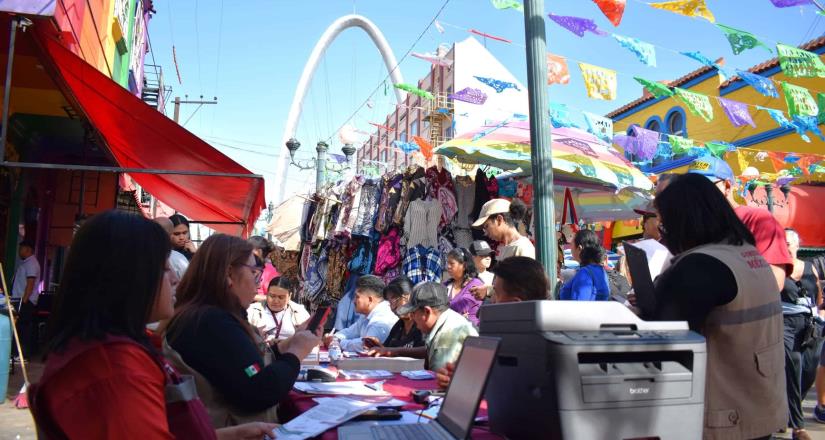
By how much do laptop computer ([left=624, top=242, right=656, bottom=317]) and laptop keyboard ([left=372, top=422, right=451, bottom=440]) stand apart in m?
0.81

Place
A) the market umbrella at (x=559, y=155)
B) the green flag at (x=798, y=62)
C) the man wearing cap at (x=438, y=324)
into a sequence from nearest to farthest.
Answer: the man wearing cap at (x=438, y=324)
the market umbrella at (x=559, y=155)
the green flag at (x=798, y=62)

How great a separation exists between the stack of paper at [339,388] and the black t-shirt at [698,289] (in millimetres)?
1511

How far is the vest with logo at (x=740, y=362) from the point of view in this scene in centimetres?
200

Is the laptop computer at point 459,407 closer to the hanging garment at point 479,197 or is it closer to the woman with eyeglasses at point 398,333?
the woman with eyeglasses at point 398,333

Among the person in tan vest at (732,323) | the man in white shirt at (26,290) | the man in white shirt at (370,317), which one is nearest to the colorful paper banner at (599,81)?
the man in white shirt at (370,317)

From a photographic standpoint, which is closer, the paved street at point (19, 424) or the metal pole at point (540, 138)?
the metal pole at point (540, 138)

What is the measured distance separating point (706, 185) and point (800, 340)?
3600 mm

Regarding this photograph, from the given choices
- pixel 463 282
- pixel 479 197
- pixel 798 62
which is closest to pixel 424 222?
pixel 479 197

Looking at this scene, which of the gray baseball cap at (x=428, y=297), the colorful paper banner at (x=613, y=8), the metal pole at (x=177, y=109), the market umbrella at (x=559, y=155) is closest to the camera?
the gray baseball cap at (x=428, y=297)

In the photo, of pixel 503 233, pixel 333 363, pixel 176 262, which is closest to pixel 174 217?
pixel 176 262

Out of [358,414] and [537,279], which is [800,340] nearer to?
[537,279]

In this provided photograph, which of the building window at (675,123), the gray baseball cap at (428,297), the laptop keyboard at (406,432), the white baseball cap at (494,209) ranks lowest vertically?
the laptop keyboard at (406,432)

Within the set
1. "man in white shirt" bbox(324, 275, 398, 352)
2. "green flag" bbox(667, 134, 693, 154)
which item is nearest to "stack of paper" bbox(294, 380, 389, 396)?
"man in white shirt" bbox(324, 275, 398, 352)

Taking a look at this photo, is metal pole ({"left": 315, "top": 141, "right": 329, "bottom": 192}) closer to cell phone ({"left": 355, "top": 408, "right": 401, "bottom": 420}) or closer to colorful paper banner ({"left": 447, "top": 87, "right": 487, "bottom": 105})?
colorful paper banner ({"left": 447, "top": 87, "right": 487, "bottom": 105})
